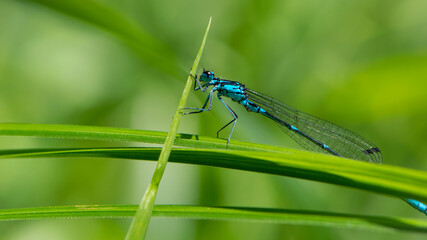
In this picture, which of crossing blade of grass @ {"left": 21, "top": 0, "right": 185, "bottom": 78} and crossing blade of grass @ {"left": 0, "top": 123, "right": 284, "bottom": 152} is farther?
crossing blade of grass @ {"left": 21, "top": 0, "right": 185, "bottom": 78}

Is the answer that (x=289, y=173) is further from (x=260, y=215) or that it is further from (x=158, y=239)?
(x=158, y=239)

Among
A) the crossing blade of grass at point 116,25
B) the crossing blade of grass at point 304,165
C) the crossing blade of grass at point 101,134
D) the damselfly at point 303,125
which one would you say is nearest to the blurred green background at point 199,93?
the crossing blade of grass at point 116,25

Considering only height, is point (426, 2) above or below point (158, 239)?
above

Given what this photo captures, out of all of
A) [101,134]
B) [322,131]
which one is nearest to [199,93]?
[322,131]

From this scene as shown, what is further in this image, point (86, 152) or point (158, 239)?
point (158, 239)

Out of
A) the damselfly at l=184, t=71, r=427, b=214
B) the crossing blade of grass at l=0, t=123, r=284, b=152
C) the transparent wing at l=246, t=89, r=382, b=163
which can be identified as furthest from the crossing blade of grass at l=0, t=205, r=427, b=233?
the transparent wing at l=246, t=89, r=382, b=163

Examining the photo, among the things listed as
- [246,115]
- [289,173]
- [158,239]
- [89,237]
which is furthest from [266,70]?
[289,173]

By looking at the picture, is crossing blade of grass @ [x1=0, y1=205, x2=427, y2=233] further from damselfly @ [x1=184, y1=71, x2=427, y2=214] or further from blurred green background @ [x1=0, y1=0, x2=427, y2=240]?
damselfly @ [x1=184, y1=71, x2=427, y2=214]
